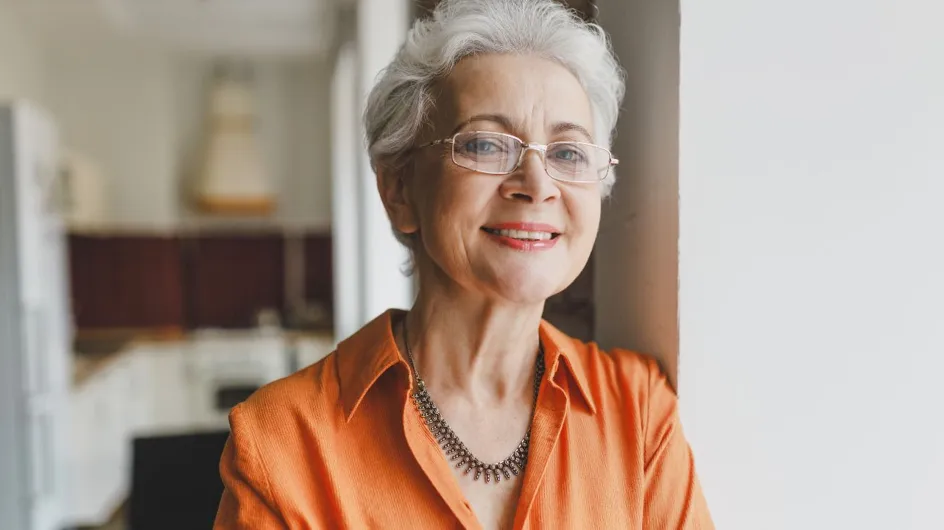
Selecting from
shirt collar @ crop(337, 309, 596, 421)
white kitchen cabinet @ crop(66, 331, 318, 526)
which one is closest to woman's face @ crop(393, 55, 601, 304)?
shirt collar @ crop(337, 309, 596, 421)

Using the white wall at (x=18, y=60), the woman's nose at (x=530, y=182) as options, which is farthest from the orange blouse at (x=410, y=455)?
the white wall at (x=18, y=60)

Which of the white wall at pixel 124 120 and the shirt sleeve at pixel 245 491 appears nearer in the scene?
the shirt sleeve at pixel 245 491

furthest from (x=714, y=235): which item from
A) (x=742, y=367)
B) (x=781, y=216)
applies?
(x=742, y=367)

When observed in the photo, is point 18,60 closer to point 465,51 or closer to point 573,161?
point 465,51

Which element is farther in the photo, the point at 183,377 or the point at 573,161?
the point at 183,377

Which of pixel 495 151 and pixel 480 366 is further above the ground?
pixel 495 151

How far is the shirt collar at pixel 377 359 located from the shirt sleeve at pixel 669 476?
0.34 feet

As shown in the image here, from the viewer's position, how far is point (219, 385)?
5.09 meters

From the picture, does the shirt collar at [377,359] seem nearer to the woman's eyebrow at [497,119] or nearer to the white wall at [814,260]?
the white wall at [814,260]

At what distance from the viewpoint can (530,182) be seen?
889mm

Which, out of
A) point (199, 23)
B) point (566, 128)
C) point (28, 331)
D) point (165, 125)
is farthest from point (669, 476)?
point (165, 125)

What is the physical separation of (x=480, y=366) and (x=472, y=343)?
4cm

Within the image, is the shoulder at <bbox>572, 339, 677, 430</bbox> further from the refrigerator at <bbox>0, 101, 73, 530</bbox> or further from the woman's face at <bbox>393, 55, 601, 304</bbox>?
the refrigerator at <bbox>0, 101, 73, 530</bbox>

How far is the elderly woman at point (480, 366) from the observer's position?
2.89 feet
